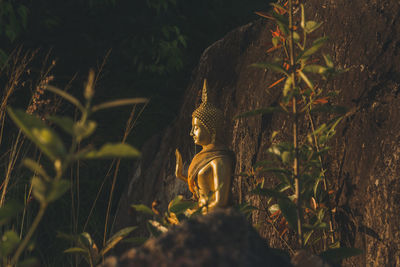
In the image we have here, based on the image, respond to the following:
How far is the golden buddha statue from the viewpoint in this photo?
2.23 meters

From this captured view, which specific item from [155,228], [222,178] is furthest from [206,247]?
[222,178]

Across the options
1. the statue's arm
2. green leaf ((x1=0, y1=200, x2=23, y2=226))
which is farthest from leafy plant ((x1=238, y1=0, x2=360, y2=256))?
green leaf ((x1=0, y1=200, x2=23, y2=226))

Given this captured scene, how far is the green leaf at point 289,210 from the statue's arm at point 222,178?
565 millimetres

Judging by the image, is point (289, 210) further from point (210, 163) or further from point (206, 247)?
point (206, 247)

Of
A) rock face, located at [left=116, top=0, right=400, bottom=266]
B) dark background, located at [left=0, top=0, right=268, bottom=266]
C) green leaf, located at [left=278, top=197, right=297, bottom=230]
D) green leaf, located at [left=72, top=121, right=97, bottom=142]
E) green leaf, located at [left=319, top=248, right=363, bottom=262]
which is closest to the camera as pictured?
green leaf, located at [left=72, top=121, right=97, bottom=142]

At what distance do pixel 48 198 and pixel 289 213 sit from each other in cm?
111

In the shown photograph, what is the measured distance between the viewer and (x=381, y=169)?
6.43 ft

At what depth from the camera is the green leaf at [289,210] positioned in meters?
1.65

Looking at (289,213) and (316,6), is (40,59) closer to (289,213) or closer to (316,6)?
(316,6)

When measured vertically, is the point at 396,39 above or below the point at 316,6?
below

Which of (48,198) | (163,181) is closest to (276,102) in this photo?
(163,181)

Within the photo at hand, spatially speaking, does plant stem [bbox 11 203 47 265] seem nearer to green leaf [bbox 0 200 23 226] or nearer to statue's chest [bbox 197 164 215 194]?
green leaf [bbox 0 200 23 226]

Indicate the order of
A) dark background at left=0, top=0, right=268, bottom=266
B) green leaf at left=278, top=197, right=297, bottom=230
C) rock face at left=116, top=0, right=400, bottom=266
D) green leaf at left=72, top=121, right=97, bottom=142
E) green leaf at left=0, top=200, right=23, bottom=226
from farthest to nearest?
1. dark background at left=0, top=0, right=268, bottom=266
2. rock face at left=116, top=0, right=400, bottom=266
3. green leaf at left=278, top=197, right=297, bottom=230
4. green leaf at left=0, top=200, right=23, bottom=226
5. green leaf at left=72, top=121, right=97, bottom=142

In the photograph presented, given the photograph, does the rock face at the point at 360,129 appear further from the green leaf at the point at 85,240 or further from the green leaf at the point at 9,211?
the green leaf at the point at 9,211
